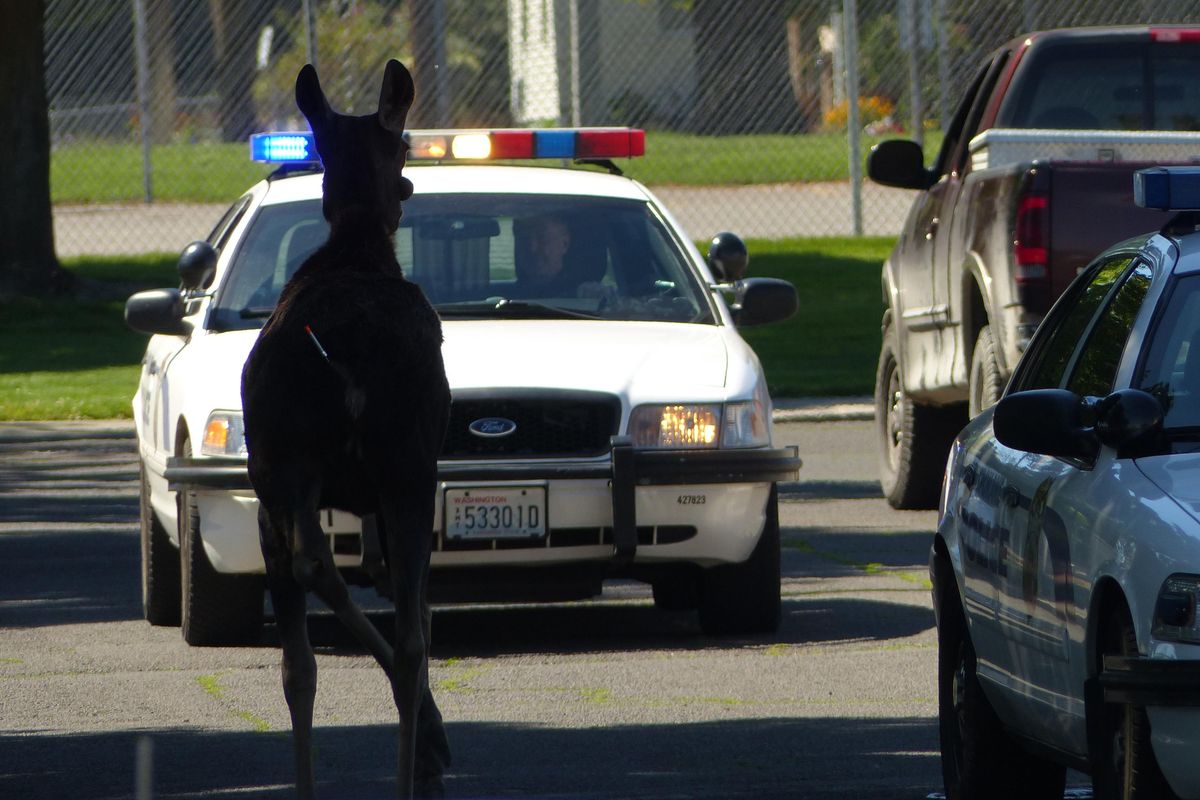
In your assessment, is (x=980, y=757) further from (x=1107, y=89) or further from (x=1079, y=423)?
(x=1107, y=89)

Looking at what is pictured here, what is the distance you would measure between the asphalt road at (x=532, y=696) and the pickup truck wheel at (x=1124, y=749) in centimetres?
159

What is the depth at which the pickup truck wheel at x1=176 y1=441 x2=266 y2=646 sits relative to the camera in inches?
338

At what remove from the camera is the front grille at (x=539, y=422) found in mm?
8516

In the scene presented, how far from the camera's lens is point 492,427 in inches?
336

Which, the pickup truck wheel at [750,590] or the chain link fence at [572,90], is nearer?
the pickup truck wheel at [750,590]

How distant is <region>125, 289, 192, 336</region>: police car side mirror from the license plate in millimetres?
1631

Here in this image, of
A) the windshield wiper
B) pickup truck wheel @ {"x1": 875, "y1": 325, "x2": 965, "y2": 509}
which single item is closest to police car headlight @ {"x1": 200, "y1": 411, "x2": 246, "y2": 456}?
the windshield wiper

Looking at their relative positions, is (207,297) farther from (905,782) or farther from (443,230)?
(905,782)

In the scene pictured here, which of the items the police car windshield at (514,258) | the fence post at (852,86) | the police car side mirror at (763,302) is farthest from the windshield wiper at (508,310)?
the fence post at (852,86)

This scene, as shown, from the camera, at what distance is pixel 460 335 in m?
9.02

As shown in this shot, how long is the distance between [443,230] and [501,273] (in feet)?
0.93

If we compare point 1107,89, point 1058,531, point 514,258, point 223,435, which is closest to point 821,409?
point 1107,89

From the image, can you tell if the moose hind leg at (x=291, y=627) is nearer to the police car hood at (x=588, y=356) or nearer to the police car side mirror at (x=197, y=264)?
the police car hood at (x=588, y=356)

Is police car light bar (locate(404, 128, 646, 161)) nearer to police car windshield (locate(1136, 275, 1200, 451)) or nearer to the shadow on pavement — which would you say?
the shadow on pavement
